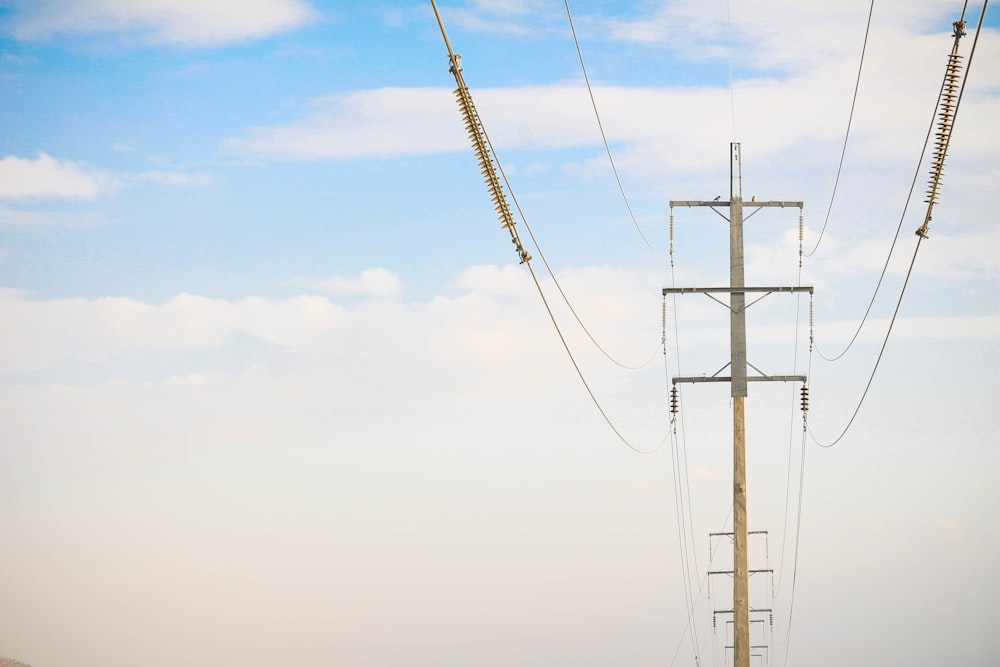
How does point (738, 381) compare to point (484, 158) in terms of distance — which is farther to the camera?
point (738, 381)

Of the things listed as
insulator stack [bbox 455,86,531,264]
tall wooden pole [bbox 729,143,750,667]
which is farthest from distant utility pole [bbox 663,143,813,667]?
insulator stack [bbox 455,86,531,264]

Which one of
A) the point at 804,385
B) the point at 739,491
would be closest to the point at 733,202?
the point at 804,385

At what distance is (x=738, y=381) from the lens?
1524 inches

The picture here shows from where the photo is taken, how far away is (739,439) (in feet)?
128

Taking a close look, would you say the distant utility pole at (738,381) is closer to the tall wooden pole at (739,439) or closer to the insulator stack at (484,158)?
the tall wooden pole at (739,439)

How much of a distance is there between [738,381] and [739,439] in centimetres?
175

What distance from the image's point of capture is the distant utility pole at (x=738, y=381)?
37.9 meters

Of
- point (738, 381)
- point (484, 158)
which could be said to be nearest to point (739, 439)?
point (738, 381)

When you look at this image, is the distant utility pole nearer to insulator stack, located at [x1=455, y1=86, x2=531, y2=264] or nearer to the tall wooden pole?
the tall wooden pole

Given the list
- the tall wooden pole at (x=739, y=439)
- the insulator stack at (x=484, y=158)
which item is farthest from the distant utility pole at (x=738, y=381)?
the insulator stack at (x=484, y=158)

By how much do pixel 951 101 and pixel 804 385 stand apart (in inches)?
711

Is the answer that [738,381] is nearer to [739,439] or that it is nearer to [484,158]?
[739,439]

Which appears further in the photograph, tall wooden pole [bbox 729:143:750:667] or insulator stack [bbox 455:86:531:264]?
tall wooden pole [bbox 729:143:750:667]

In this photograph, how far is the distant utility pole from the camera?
37.9m
